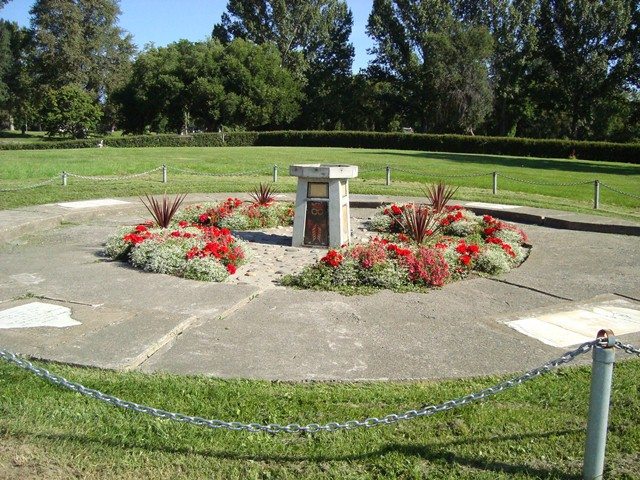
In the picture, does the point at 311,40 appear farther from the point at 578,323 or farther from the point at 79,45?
the point at 578,323

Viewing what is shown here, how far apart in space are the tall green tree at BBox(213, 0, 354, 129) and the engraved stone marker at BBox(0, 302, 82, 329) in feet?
174

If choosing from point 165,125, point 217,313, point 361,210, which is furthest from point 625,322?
point 165,125

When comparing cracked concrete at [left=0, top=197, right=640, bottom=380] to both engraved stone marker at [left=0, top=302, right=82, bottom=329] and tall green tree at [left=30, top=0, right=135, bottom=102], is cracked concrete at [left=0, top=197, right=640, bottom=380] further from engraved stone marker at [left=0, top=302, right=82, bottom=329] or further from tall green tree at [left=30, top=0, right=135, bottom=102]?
tall green tree at [left=30, top=0, right=135, bottom=102]

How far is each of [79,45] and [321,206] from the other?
56104mm

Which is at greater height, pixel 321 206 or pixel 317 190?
pixel 317 190

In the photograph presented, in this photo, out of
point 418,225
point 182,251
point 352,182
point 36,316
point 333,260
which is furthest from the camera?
point 352,182

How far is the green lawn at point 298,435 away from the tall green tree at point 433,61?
49.4 meters

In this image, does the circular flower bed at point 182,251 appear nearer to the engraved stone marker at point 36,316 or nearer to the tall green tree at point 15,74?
the engraved stone marker at point 36,316

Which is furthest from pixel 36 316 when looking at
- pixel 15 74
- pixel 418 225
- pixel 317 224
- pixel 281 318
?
pixel 15 74

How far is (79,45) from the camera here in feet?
191

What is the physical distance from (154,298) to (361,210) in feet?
25.0

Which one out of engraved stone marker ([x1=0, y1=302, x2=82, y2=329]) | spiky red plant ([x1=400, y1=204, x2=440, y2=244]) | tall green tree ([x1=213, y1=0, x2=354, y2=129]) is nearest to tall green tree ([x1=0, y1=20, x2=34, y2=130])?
tall green tree ([x1=213, y1=0, x2=354, y2=129])

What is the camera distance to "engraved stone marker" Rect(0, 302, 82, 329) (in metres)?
5.24

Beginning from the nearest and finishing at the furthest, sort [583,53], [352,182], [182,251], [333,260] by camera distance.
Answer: [333,260]
[182,251]
[352,182]
[583,53]
